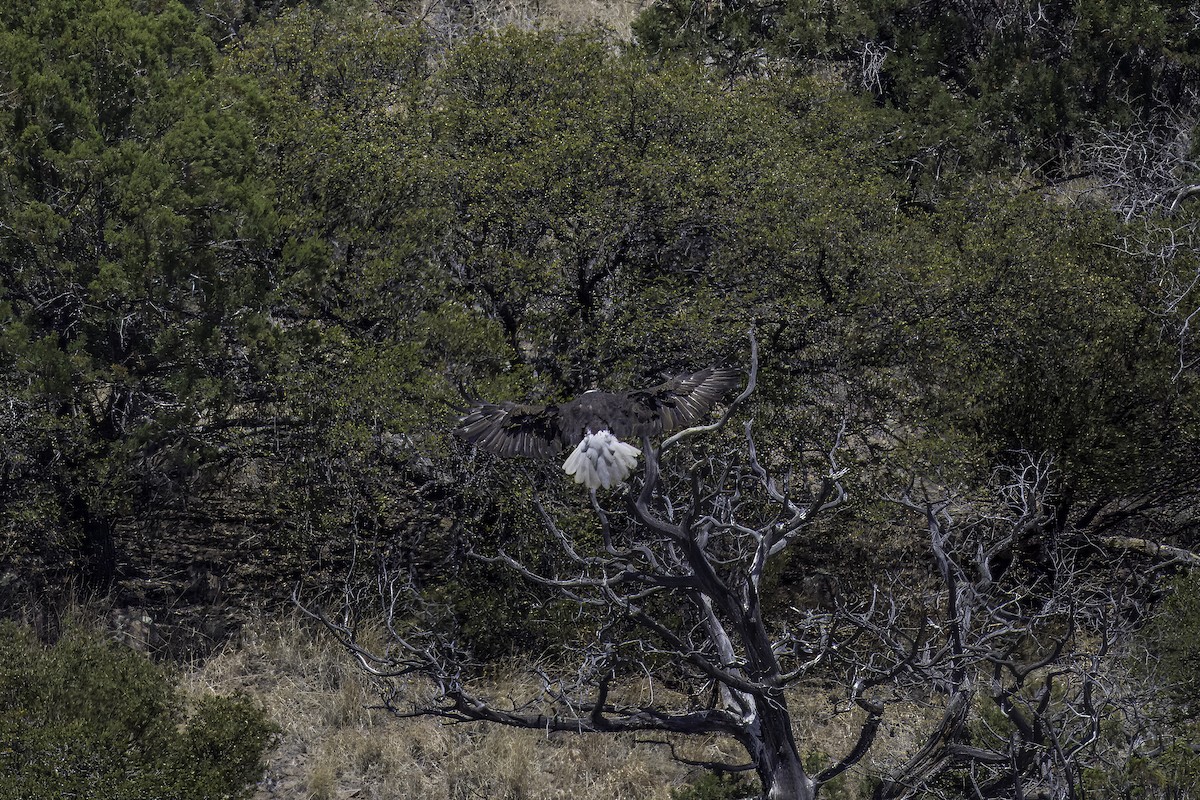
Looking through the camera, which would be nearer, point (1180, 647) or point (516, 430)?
point (516, 430)

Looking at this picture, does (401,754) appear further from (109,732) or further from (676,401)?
(676,401)

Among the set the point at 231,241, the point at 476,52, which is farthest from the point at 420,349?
the point at 476,52

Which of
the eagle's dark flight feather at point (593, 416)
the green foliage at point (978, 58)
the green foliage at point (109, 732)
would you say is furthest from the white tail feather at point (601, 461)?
the green foliage at point (978, 58)

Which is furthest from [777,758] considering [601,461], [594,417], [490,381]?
[490,381]

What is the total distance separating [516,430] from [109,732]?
356 centimetres

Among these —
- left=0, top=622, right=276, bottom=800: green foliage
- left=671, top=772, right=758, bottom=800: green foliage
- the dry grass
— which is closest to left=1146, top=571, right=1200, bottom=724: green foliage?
left=671, top=772, right=758, bottom=800: green foliage

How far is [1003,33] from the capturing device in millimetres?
17938

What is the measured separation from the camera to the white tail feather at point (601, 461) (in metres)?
7.77

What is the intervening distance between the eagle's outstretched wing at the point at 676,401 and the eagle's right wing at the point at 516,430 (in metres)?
0.47

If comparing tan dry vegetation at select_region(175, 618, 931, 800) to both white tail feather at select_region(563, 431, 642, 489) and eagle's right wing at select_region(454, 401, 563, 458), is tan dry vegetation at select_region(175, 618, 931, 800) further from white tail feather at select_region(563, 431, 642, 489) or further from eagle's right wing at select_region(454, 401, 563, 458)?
white tail feather at select_region(563, 431, 642, 489)

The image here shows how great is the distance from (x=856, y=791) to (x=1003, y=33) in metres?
10.5

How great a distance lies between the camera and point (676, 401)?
29.3 ft

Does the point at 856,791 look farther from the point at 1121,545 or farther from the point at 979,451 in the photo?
the point at 1121,545

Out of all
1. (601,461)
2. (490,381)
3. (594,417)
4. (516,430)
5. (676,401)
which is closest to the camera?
(601,461)
